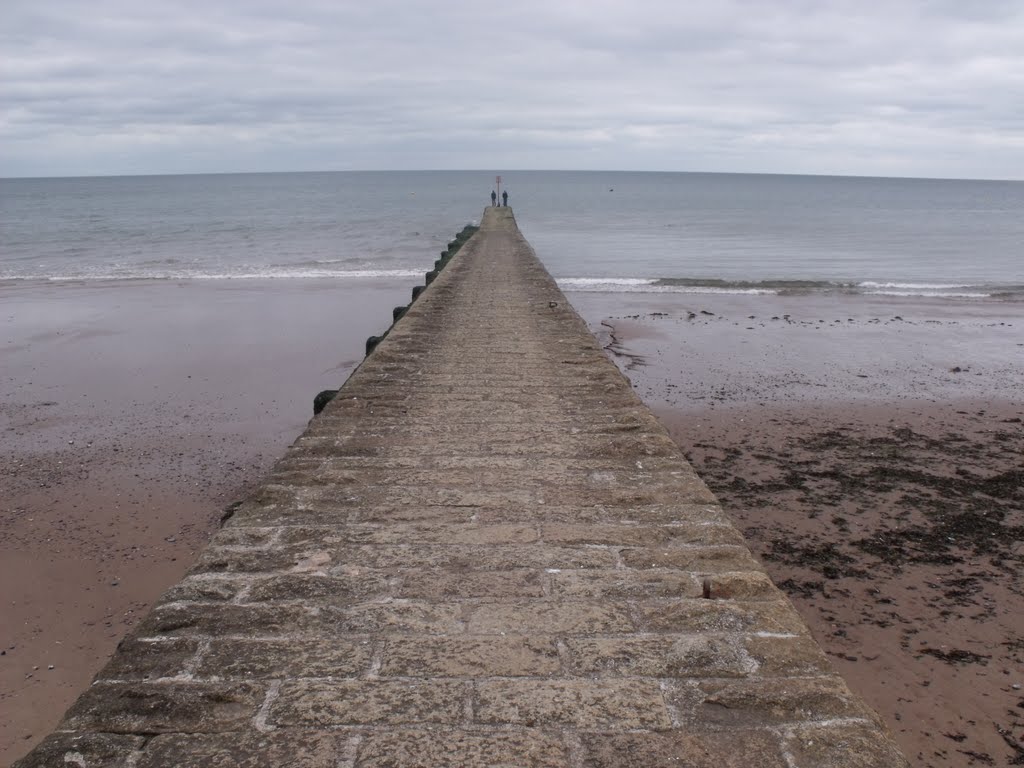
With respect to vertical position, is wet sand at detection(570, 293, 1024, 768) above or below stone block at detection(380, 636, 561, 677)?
below

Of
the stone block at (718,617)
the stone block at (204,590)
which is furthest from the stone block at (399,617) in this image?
the stone block at (718,617)

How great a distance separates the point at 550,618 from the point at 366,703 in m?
0.67

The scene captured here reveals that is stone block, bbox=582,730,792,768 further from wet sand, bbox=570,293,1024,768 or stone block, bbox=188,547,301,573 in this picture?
wet sand, bbox=570,293,1024,768

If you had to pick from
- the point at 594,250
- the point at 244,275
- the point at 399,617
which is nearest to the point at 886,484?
the point at 399,617

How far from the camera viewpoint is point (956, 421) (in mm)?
10383

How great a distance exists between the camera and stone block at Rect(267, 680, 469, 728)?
2.08 meters

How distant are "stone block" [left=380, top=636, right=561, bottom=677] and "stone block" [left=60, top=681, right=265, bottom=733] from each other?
0.40 metres

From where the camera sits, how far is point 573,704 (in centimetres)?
214

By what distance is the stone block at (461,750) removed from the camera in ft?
6.33

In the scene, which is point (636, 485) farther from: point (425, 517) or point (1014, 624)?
point (1014, 624)

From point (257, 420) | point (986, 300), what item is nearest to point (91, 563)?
point (257, 420)

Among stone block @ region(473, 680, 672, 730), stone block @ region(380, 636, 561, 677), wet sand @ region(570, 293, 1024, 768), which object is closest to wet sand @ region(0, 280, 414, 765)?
stone block @ region(380, 636, 561, 677)

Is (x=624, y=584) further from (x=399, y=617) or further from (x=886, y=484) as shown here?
(x=886, y=484)

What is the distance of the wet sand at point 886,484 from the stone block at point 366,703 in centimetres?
342
